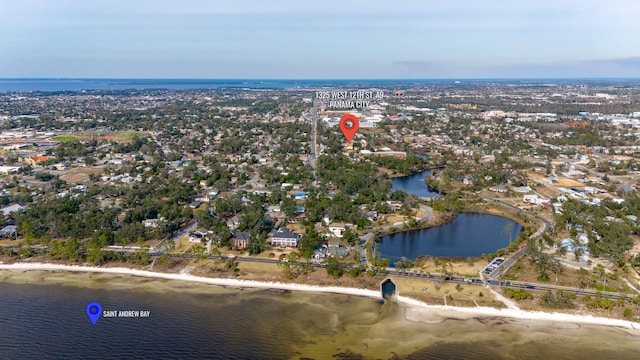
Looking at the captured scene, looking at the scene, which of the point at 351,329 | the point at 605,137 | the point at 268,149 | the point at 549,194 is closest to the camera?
the point at 351,329

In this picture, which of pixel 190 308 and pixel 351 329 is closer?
pixel 351 329

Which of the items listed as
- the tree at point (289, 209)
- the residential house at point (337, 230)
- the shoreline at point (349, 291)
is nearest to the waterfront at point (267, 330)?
the shoreline at point (349, 291)

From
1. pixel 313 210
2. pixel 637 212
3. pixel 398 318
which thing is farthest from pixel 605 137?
pixel 398 318

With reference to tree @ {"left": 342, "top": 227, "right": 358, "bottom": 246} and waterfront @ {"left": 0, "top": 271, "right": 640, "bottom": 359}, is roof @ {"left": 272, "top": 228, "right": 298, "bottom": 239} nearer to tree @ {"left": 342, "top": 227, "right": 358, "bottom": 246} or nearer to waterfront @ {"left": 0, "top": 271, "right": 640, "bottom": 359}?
tree @ {"left": 342, "top": 227, "right": 358, "bottom": 246}

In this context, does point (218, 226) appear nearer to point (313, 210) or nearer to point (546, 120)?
point (313, 210)

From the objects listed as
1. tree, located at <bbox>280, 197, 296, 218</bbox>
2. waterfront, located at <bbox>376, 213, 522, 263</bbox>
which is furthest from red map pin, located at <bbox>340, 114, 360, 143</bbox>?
waterfront, located at <bbox>376, 213, 522, 263</bbox>

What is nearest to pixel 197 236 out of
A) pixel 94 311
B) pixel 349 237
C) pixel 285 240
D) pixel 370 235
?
pixel 285 240

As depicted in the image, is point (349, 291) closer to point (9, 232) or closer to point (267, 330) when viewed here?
point (267, 330)

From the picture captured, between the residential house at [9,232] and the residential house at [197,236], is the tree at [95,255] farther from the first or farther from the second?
the residential house at [9,232]
